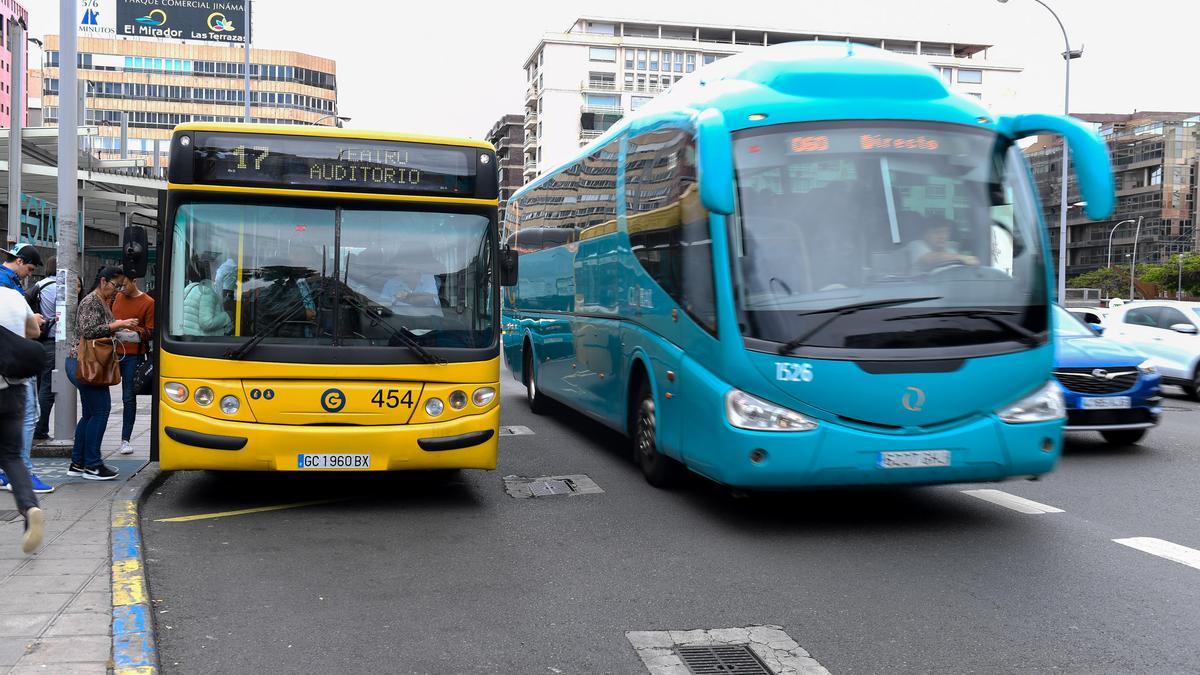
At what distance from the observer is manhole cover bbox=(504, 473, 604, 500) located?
9.16m

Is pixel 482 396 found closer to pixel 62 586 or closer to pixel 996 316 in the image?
pixel 62 586

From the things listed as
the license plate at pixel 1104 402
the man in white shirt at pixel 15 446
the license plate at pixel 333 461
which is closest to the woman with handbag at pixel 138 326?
the license plate at pixel 333 461

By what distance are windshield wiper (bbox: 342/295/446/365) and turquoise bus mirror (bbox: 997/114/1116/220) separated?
4330 mm

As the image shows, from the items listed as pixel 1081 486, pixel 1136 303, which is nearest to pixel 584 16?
pixel 1136 303

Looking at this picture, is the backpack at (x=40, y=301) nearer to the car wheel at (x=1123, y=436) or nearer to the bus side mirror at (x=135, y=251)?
the bus side mirror at (x=135, y=251)

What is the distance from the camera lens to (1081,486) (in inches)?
374

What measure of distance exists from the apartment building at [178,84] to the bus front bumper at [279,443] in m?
112

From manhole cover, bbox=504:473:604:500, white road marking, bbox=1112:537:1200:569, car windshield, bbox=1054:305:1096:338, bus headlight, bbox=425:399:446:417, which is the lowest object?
manhole cover, bbox=504:473:604:500

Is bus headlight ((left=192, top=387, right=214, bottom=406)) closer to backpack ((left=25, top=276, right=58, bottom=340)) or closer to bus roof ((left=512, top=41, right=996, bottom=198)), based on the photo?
backpack ((left=25, top=276, right=58, bottom=340))

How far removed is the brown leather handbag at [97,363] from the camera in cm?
900

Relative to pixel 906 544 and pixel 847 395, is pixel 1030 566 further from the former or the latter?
pixel 847 395

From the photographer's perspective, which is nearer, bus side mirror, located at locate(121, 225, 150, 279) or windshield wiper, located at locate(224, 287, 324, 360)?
windshield wiper, located at locate(224, 287, 324, 360)

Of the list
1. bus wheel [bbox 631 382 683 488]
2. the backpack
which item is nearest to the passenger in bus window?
bus wheel [bbox 631 382 683 488]

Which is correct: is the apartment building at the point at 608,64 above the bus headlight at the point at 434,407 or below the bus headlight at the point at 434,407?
above
